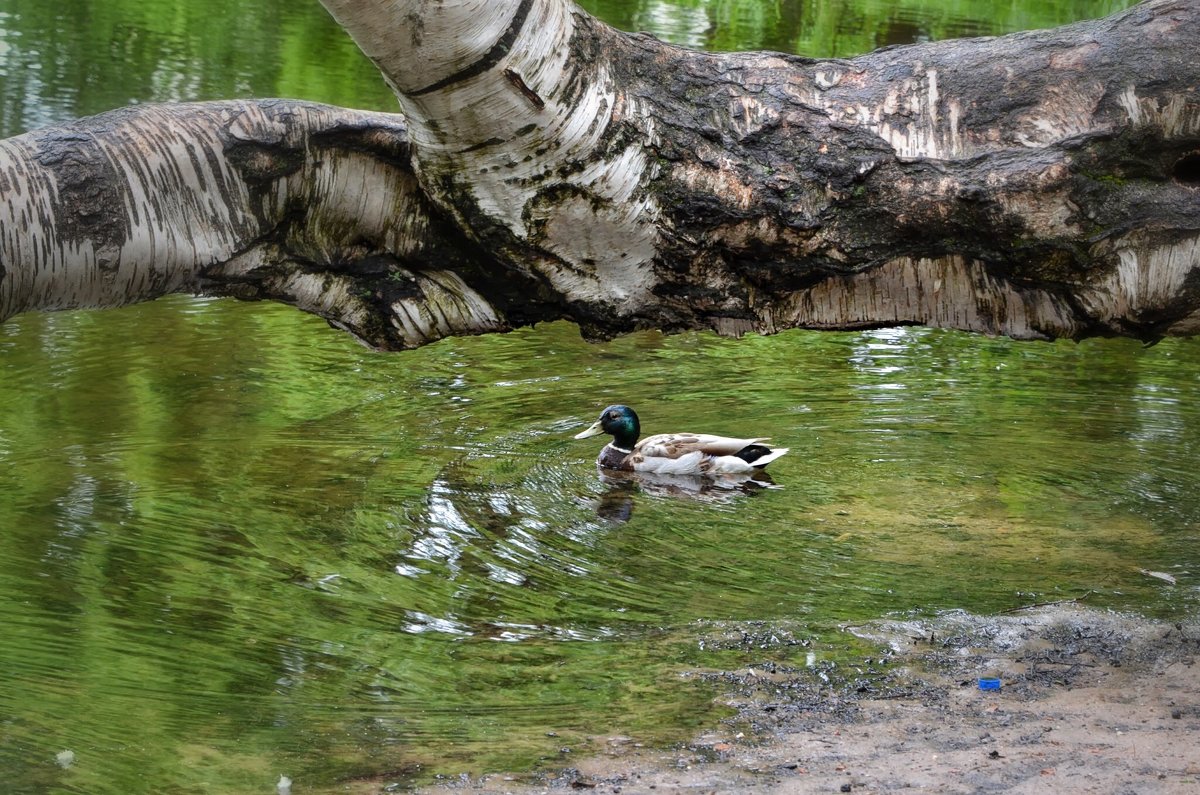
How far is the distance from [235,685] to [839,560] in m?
3.11

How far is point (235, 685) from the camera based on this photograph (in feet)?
19.1

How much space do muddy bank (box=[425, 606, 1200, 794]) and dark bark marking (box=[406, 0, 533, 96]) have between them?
224 cm

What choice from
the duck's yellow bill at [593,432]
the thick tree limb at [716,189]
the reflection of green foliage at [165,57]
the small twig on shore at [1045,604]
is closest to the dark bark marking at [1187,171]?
the thick tree limb at [716,189]

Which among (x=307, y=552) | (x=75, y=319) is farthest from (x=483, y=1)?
(x=75, y=319)

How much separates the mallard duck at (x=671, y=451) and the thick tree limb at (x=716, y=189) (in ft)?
15.8

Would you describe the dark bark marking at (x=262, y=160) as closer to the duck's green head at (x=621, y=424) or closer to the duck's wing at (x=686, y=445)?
the duck's wing at (x=686, y=445)

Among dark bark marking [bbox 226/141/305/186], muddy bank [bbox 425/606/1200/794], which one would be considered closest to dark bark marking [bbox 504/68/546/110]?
dark bark marking [bbox 226/141/305/186]

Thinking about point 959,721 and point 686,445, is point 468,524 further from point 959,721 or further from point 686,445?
point 959,721

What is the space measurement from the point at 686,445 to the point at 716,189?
556 centimetres

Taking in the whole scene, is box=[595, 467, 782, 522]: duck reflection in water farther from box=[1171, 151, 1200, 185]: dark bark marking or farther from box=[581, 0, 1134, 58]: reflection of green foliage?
box=[581, 0, 1134, 58]: reflection of green foliage

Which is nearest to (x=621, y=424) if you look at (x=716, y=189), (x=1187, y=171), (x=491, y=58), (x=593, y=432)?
(x=593, y=432)

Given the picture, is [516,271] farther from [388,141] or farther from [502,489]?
[502,489]

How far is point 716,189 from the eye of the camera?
410cm

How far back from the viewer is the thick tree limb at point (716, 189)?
3.91 meters
